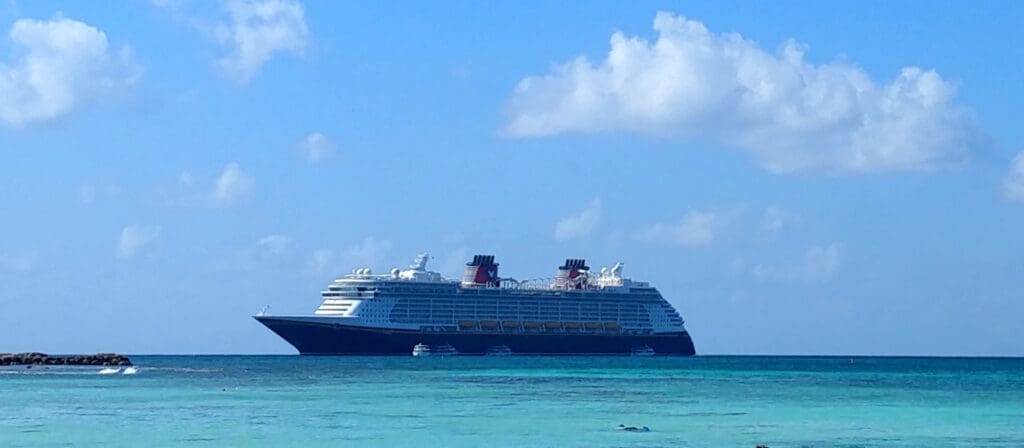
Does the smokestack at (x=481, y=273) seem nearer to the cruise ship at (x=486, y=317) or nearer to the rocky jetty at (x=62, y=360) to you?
the cruise ship at (x=486, y=317)

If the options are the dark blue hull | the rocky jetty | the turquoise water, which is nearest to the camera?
the turquoise water

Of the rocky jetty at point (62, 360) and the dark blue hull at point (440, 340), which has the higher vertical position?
the dark blue hull at point (440, 340)

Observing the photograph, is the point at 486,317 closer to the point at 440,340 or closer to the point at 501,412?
the point at 440,340

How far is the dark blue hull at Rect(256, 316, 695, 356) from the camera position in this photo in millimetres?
119125

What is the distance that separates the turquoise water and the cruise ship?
5013cm

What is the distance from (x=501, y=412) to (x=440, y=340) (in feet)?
261

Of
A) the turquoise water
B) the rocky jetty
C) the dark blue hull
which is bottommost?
the turquoise water

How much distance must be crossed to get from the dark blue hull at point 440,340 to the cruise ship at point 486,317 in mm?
75

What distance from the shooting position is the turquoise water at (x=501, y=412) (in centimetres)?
3516

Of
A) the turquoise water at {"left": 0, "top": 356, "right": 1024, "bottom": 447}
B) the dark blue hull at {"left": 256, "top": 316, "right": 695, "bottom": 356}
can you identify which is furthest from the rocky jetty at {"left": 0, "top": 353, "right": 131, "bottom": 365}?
the turquoise water at {"left": 0, "top": 356, "right": 1024, "bottom": 447}

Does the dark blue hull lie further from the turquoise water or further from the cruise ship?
the turquoise water

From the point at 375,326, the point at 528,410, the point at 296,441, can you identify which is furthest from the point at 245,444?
the point at 375,326

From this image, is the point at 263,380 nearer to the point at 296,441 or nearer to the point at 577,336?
the point at 296,441

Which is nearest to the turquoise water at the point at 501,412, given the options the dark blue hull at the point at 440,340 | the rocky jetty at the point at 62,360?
the rocky jetty at the point at 62,360
